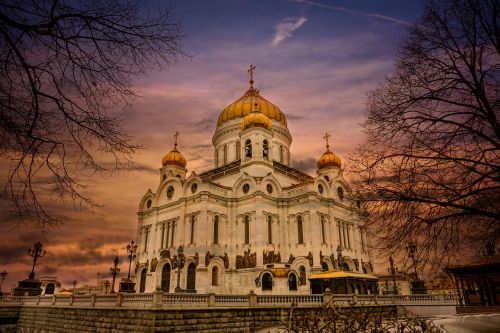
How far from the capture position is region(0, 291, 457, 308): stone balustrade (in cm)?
1595

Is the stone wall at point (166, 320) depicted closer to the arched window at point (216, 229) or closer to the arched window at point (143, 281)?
the arched window at point (143, 281)

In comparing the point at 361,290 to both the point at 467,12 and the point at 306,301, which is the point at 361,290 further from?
the point at 467,12

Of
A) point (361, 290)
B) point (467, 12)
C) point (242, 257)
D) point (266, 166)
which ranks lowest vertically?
point (361, 290)

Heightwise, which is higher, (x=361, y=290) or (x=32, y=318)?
(x=361, y=290)

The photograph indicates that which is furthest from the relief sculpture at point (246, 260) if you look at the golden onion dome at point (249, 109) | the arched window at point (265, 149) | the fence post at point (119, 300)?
the golden onion dome at point (249, 109)

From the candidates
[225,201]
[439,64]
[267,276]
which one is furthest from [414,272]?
[225,201]

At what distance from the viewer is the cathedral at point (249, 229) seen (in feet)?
95.6

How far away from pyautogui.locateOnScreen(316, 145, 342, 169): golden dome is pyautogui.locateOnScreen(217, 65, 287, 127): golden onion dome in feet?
22.6

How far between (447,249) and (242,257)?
23.3m

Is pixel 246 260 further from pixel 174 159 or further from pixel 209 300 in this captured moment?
pixel 174 159

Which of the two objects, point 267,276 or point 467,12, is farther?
point 267,276

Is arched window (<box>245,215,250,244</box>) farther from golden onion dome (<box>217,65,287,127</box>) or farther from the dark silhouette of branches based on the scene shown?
the dark silhouette of branches

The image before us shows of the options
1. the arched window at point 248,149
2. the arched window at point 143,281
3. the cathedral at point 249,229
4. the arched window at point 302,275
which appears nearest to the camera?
the arched window at point 302,275

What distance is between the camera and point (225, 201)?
33156mm
